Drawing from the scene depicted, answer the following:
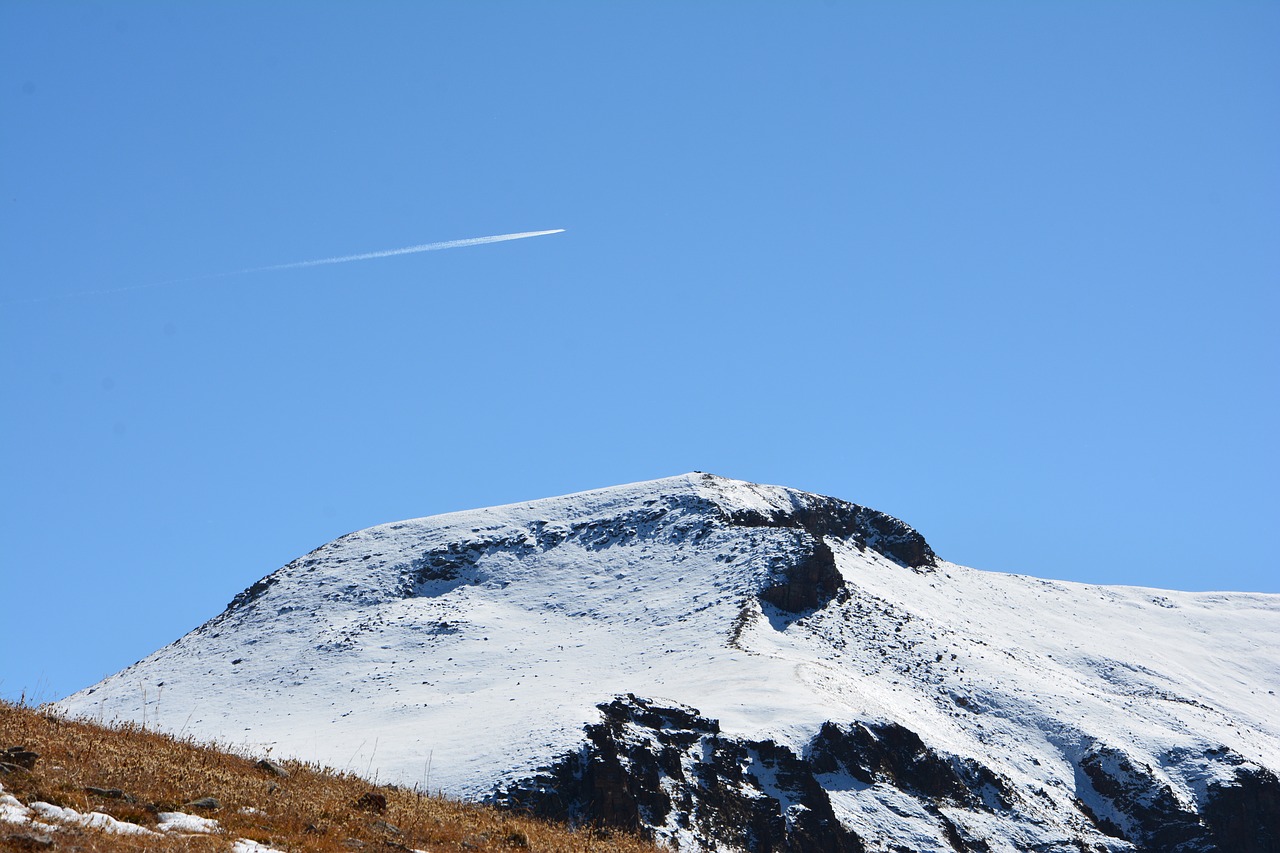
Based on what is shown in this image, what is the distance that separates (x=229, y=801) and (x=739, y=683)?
4392 cm

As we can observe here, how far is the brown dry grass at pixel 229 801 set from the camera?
11.3 metres

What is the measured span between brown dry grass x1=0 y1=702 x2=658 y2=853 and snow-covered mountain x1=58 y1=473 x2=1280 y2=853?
25.7 meters

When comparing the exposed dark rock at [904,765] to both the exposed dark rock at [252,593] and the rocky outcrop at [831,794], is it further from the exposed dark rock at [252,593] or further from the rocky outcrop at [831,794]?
the exposed dark rock at [252,593]

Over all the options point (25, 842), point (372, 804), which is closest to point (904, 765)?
point (372, 804)

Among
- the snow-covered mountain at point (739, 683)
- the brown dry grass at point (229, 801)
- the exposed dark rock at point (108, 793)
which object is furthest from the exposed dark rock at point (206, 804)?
the snow-covered mountain at point (739, 683)

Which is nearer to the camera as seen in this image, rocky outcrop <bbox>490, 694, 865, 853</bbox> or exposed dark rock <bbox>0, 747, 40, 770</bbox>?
exposed dark rock <bbox>0, 747, 40, 770</bbox>

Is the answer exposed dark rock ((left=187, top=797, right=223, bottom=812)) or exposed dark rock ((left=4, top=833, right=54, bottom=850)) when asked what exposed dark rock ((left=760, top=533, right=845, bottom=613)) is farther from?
exposed dark rock ((left=4, top=833, right=54, bottom=850))

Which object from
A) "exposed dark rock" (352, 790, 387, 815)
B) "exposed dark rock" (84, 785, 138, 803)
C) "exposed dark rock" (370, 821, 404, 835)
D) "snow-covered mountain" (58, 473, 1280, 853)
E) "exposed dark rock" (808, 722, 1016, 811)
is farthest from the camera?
"exposed dark rock" (808, 722, 1016, 811)

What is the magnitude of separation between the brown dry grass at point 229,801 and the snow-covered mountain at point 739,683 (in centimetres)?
2570

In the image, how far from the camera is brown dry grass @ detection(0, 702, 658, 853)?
11.3 meters

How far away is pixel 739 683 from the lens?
5462 cm

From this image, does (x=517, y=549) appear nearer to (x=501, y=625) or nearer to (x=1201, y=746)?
(x=501, y=625)

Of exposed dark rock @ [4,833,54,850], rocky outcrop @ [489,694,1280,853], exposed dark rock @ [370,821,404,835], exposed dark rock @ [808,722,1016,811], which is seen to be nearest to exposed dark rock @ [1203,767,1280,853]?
rocky outcrop @ [489,694,1280,853]

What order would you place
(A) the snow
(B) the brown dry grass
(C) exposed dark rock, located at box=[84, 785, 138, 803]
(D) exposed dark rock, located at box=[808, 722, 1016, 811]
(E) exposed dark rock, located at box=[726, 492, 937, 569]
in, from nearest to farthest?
(A) the snow
(B) the brown dry grass
(C) exposed dark rock, located at box=[84, 785, 138, 803]
(D) exposed dark rock, located at box=[808, 722, 1016, 811]
(E) exposed dark rock, located at box=[726, 492, 937, 569]
